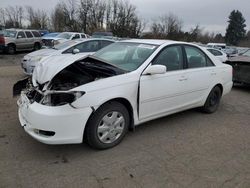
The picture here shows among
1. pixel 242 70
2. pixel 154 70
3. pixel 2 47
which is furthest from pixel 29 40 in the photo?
pixel 154 70

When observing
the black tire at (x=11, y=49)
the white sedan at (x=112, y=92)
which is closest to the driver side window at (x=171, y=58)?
the white sedan at (x=112, y=92)

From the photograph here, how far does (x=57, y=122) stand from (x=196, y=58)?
3.08 m

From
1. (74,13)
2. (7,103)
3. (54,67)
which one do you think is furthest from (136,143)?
(74,13)

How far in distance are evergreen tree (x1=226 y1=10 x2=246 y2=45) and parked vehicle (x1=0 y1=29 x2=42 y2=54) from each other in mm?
59086

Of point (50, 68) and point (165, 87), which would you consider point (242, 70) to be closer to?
point (165, 87)

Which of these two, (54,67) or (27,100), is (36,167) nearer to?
(27,100)

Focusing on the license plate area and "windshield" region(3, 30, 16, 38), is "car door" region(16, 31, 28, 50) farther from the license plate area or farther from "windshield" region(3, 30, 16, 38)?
the license plate area

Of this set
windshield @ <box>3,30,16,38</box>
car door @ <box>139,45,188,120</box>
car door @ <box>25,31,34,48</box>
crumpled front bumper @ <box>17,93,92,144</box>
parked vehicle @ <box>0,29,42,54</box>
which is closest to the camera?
crumpled front bumper @ <box>17,93,92,144</box>

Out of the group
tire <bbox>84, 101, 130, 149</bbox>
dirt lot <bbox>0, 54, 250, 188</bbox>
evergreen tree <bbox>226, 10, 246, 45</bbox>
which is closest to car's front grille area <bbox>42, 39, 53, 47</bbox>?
dirt lot <bbox>0, 54, 250, 188</bbox>

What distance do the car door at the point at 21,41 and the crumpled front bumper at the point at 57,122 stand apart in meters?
16.1

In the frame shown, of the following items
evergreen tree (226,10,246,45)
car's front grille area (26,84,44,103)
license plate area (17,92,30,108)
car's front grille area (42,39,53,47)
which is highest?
evergreen tree (226,10,246,45)

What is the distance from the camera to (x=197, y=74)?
15.8ft

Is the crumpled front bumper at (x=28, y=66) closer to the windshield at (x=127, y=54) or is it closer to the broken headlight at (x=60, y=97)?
the windshield at (x=127, y=54)

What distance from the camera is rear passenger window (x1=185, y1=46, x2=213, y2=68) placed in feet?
15.7
